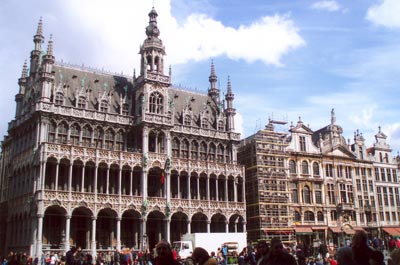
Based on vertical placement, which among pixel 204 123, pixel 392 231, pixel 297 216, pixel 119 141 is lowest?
pixel 392 231

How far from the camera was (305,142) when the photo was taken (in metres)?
65.8

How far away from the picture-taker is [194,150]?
5612 centimetres

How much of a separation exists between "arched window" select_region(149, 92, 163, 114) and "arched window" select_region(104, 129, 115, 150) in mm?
5215

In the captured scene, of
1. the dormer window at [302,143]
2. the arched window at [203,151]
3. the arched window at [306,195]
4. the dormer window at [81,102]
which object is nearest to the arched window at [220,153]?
the arched window at [203,151]

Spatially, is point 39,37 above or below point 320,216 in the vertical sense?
above

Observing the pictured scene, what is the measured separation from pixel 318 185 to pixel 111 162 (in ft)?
104

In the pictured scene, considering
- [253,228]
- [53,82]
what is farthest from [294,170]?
[53,82]

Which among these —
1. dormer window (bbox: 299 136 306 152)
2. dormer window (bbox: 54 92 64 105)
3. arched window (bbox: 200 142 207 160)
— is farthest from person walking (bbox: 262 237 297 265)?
dormer window (bbox: 299 136 306 152)

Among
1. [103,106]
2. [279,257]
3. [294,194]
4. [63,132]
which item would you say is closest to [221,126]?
[294,194]

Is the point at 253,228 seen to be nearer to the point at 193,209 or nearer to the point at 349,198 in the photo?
the point at 193,209

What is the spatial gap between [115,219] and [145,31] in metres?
22.8

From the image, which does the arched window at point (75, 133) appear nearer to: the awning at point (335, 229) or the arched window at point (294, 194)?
the arched window at point (294, 194)

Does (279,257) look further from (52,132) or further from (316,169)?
(316,169)

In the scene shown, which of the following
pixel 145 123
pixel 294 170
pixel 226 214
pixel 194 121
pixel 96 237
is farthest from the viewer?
pixel 294 170
